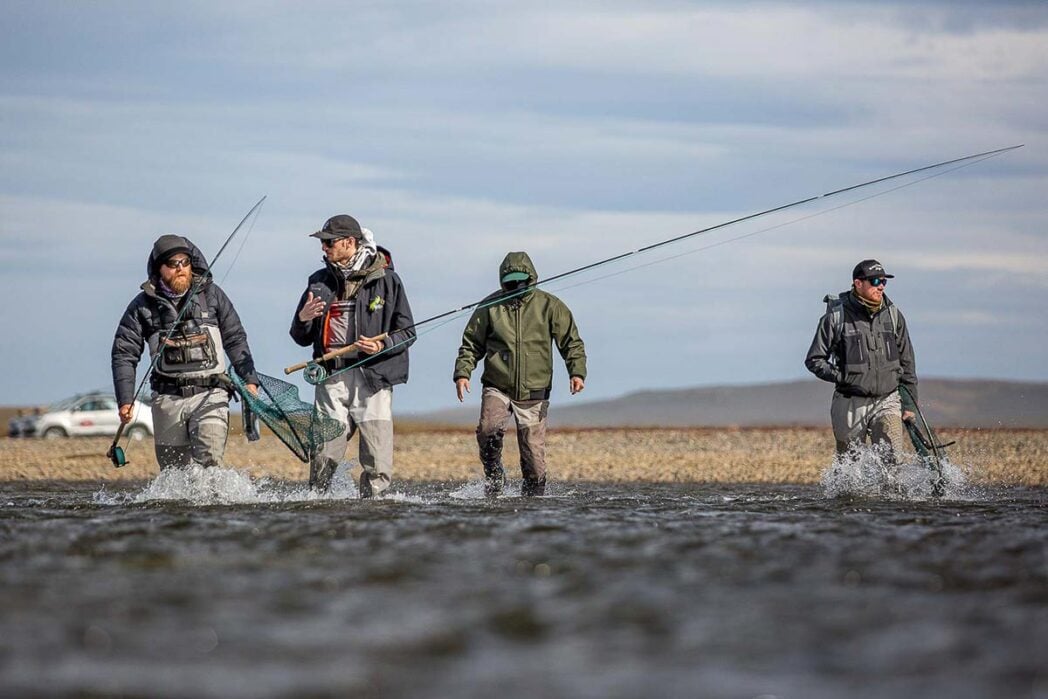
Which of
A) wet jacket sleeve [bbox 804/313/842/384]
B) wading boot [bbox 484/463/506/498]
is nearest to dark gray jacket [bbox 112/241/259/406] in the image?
wading boot [bbox 484/463/506/498]

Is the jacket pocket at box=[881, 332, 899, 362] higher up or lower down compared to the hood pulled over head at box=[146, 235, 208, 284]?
lower down

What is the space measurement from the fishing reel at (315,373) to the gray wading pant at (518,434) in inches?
56.8

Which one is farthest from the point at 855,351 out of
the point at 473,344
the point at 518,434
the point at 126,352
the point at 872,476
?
the point at 126,352

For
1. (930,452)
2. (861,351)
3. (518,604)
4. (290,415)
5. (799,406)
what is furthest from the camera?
(799,406)

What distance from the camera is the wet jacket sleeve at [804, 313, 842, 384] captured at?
1130 centimetres

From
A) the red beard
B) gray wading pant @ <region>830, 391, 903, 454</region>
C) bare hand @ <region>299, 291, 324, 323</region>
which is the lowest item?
gray wading pant @ <region>830, 391, 903, 454</region>

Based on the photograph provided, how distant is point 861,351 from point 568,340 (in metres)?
2.28

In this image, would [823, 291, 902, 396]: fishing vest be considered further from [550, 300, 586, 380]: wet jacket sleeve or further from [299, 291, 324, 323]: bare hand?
[299, 291, 324, 323]: bare hand

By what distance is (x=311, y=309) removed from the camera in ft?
33.6

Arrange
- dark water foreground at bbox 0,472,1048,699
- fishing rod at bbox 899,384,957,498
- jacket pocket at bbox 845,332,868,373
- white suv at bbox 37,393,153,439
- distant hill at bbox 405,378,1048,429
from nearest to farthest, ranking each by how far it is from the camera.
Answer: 1. dark water foreground at bbox 0,472,1048,699
2. jacket pocket at bbox 845,332,868,373
3. fishing rod at bbox 899,384,957,498
4. white suv at bbox 37,393,153,439
5. distant hill at bbox 405,378,1048,429

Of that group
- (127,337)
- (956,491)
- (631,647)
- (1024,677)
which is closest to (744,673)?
(631,647)

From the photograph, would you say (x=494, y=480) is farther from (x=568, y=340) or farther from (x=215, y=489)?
(x=215, y=489)

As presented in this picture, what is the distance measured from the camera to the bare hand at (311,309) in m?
10.2

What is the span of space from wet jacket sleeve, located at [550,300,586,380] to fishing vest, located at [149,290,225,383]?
271cm
